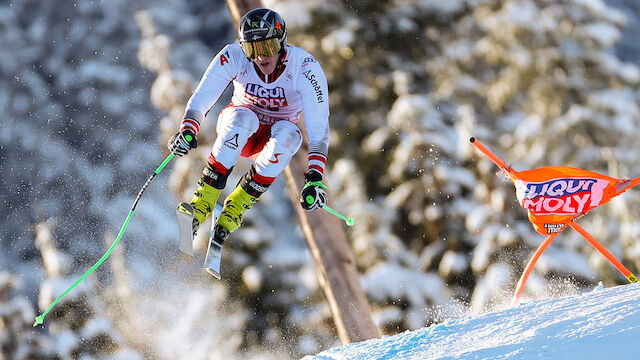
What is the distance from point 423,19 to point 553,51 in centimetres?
187

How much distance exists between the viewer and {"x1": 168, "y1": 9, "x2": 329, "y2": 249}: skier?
12.3 feet

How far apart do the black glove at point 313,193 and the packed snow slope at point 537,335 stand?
0.85 metres

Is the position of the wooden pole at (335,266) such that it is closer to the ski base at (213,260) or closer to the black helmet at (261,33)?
the ski base at (213,260)

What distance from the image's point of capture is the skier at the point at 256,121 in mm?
3758

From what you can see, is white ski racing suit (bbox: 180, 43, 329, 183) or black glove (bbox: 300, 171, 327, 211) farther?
white ski racing suit (bbox: 180, 43, 329, 183)

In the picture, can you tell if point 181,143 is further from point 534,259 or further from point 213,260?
point 534,259

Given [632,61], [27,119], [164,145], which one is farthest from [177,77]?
[632,61]

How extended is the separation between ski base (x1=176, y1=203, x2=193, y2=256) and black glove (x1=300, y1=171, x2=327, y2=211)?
66 cm

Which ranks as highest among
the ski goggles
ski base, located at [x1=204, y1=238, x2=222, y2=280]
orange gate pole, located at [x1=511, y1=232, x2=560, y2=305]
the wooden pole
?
the ski goggles

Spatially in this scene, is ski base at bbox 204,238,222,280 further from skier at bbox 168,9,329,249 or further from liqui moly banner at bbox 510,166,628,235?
liqui moly banner at bbox 510,166,628,235

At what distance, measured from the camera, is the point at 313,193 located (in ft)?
12.0

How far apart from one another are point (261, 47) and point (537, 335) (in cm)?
203

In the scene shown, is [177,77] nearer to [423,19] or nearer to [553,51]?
[423,19]

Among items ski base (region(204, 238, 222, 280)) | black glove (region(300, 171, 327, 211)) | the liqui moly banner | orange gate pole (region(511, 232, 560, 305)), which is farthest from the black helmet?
orange gate pole (region(511, 232, 560, 305))
